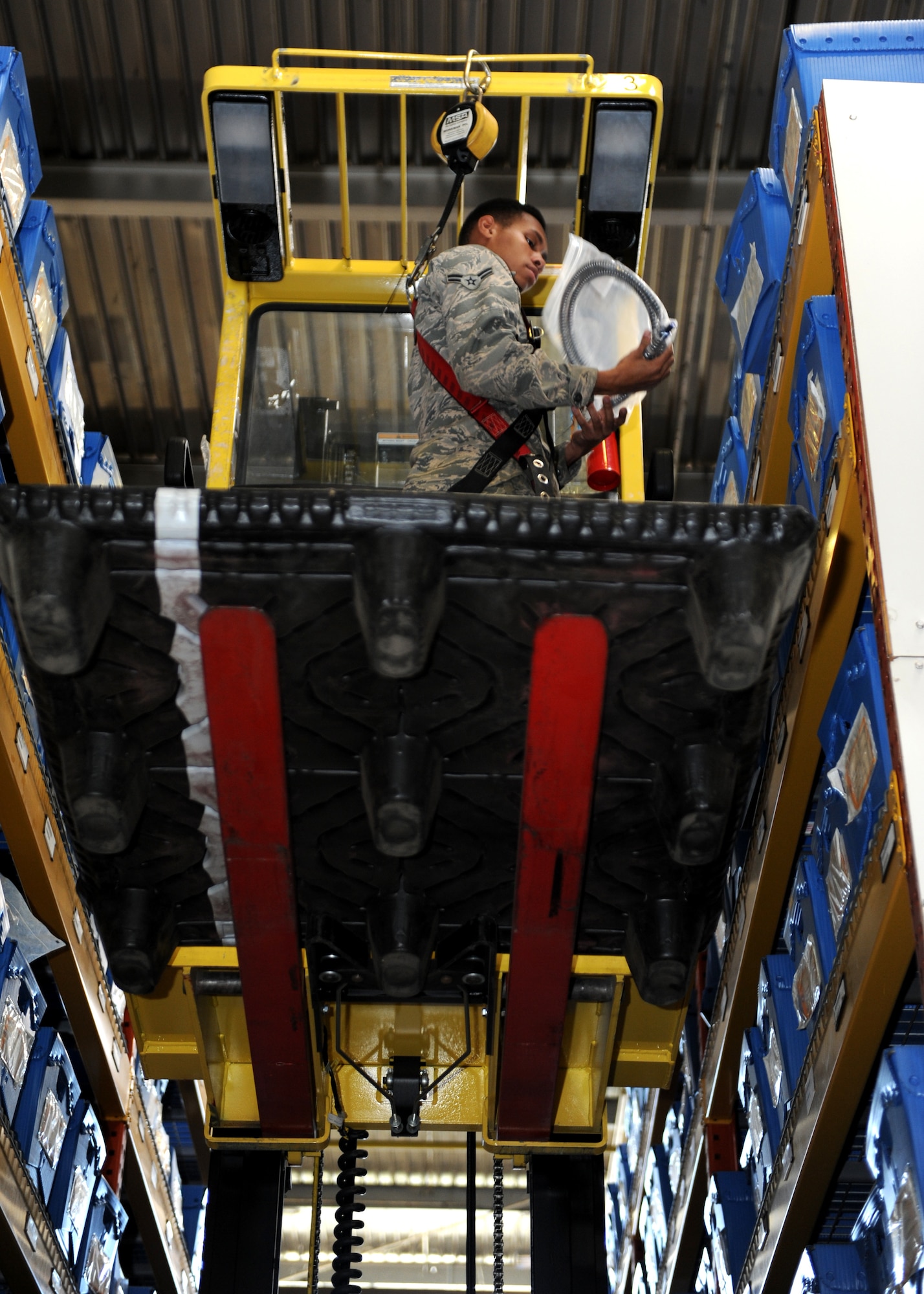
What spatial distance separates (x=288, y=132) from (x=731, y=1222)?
20.4 feet

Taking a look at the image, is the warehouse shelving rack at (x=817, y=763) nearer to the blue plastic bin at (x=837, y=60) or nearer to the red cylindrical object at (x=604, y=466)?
the blue plastic bin at (x=837, y=60)

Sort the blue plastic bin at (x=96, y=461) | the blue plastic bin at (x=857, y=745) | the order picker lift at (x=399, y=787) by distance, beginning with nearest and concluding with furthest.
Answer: the order picker lift at (x=399, y=787), the blue plastic bin at (x=857, y=745), the blue plastic bin at (x=96, y=461)

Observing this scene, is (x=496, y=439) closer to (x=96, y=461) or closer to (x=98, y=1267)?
(x=96, y=461)

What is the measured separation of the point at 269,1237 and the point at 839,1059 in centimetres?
182

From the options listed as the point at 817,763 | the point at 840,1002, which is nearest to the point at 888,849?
the point at 840,1002

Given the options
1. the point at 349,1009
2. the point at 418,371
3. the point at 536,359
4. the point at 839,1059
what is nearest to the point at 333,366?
the point at 418,371

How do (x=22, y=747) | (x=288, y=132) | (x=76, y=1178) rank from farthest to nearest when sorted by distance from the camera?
(x=288, y=132) → (x=76, y=1178) → (x=22, y=747)

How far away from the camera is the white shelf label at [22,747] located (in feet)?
11.4

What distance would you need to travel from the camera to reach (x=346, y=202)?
14.9 ft

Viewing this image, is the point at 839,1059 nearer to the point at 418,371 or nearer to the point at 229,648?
the point at 229,648

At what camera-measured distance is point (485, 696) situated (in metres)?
2.59

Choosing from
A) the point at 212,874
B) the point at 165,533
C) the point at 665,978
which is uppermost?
the point at 165,533

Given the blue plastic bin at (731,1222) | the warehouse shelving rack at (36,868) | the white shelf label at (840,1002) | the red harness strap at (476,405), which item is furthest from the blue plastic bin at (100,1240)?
the red harness strap at (476,405)

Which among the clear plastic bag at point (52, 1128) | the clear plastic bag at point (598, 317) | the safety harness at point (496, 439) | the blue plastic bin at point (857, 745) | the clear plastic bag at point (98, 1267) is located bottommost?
the clear plastic bag at point (98, 1267)
